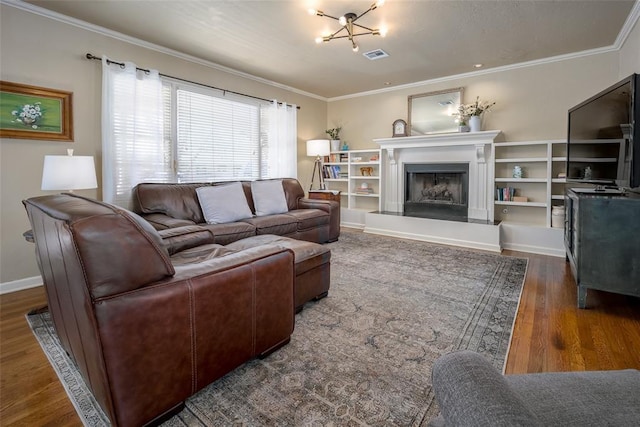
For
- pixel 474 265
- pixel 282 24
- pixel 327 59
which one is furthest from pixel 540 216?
pixel 282 24

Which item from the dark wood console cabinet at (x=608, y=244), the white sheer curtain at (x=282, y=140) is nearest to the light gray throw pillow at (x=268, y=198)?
the white sheer curtain at (x=282, y=140)

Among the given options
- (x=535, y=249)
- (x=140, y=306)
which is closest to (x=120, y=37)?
Answer: (x=140, y=306)

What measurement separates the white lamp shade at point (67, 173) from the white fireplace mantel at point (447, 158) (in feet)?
13.7

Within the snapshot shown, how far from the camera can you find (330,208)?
4504 millimetres

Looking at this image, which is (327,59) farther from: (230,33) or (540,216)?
(540,216)

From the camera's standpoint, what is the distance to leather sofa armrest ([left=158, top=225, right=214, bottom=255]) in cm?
223

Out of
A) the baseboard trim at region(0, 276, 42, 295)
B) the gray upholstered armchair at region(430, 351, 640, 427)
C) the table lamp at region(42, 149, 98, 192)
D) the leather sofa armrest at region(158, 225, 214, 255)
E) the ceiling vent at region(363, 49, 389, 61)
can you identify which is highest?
the ceiling vent at region(363, 49, 389, 61)

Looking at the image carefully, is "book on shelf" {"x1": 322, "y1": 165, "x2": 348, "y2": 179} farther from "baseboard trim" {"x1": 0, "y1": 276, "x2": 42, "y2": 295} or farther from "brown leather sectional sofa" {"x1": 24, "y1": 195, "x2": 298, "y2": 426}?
"brown leather sectional sofa" {"x1": 24, "y1": 195, "x2": 298, "y2": 426}

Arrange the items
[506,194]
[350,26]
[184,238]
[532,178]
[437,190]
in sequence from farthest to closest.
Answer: [437,190] → [506,194] → [532,178] → [350,26] → [184,238]

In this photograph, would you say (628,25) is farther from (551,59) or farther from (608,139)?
(608,139)

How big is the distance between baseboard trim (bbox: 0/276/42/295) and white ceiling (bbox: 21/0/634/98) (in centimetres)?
250

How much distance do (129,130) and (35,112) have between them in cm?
77

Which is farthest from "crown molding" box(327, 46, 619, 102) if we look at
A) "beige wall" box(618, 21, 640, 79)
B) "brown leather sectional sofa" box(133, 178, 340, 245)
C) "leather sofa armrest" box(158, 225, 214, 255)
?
"leather sofa armrest" box(158, 225, 214, 255)

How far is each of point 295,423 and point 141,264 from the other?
0.88m
